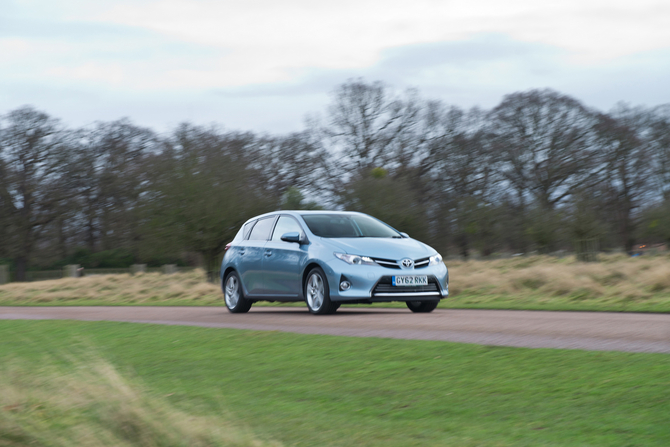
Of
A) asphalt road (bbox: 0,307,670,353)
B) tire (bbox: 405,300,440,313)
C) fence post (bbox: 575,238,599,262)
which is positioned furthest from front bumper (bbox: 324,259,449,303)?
fence post (bbox: 575,238,599,262)

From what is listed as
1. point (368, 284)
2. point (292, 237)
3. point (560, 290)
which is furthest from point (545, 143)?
point (368, 284)

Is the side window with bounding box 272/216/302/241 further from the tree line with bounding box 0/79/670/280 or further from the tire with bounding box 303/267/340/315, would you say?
the tree line with bounding box 0/79/670/280

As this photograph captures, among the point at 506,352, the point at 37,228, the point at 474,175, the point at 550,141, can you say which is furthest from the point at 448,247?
the point at 506,352

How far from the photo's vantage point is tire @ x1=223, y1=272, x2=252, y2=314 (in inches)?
593

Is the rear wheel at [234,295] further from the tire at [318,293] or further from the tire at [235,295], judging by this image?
the tire at [318,293]

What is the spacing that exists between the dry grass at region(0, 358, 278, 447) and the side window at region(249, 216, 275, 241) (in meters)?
9.59

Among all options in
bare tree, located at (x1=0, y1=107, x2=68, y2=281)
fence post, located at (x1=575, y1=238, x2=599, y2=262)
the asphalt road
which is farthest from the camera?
bare tree, located at (x1=0, y1=107, x2=68, y2=281)

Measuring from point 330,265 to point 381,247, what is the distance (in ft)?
2.72

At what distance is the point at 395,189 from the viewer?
149ft

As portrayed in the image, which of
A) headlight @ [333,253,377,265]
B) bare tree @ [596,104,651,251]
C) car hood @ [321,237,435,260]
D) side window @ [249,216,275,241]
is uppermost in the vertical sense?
bare tree @ [596,104,651,251]

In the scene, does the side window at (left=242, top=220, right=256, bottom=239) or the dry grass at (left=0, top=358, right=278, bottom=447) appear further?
the side window at (left=242, top=220, right=256, bottom=239)

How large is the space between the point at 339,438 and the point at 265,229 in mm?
10339

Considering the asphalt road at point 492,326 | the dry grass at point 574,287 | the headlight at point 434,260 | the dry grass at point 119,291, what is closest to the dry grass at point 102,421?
the asphalt road at point 492,326

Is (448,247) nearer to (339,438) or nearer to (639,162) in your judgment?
(639,162)
